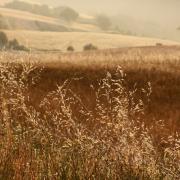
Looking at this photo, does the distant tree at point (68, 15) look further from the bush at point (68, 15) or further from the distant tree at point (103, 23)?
the distant tree at point (103, 23)

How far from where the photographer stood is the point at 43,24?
11338 cm

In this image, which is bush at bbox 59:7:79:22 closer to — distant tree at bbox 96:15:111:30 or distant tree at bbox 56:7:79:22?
distant tree at bbox 56:7:79:22

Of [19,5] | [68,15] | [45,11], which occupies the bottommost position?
[68,15]

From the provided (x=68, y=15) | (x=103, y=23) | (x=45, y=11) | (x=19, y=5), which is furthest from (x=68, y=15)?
(x=19, y=5)

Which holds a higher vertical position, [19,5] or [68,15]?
[19,5]

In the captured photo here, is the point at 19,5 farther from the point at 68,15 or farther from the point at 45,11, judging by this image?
the point at 68,15

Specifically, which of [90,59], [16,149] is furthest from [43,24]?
[16,149]

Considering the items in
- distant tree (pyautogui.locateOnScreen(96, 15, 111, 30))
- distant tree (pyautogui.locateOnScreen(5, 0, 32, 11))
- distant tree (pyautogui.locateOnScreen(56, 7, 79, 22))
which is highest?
distant tree (pyautogui.locateOnScreen(5, 0, 32, 11))

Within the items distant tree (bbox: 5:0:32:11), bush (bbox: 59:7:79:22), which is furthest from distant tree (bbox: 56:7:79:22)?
distant tree (bbox: 5:0:32:11)

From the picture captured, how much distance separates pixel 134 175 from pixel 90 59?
372 inches

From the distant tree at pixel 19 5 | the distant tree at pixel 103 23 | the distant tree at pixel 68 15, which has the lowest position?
the distant tree at pixel 103 23

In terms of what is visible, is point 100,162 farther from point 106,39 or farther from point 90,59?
point 106,39

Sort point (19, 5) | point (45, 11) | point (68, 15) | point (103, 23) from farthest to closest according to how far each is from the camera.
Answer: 1. point (19, 5)
2. point (45, 11)
3. point (103, 23)
4. point (68, 15)

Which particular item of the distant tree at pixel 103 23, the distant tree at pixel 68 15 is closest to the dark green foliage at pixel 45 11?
the distant tree at pixel 68 15
